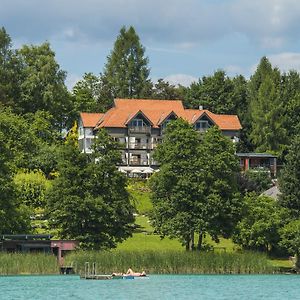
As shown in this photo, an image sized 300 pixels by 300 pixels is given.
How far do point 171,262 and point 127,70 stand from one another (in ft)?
232

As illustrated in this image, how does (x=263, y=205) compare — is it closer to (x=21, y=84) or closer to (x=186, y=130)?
(x=186, y=130)

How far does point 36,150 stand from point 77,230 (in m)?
32.0

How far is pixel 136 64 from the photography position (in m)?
133

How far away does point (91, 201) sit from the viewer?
69.3 metres

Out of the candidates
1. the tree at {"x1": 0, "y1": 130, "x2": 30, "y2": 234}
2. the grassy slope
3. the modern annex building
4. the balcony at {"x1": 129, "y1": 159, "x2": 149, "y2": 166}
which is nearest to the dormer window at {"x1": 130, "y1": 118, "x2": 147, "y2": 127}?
the modern annex building

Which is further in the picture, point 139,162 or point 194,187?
point 139,162

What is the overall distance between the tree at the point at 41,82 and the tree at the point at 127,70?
15132mm

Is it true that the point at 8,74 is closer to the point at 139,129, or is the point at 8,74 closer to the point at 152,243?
Answer: the point at 139,129

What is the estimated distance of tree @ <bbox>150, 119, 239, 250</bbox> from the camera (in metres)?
71.7

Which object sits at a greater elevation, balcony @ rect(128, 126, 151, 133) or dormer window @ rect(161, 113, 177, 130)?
dormer window @ rect(161, 113, 177, 130)

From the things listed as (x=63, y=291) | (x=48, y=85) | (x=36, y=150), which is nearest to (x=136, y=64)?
(x=48, y=85)

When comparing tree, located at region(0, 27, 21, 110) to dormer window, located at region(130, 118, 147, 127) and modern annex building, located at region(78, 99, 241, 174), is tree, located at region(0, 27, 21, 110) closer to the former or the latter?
modern annex building, located at region(78, 99, 241, 174)

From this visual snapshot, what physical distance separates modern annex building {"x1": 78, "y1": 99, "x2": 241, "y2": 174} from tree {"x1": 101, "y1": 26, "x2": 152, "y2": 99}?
15.0 meters

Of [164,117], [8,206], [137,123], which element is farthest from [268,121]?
[8,206]
